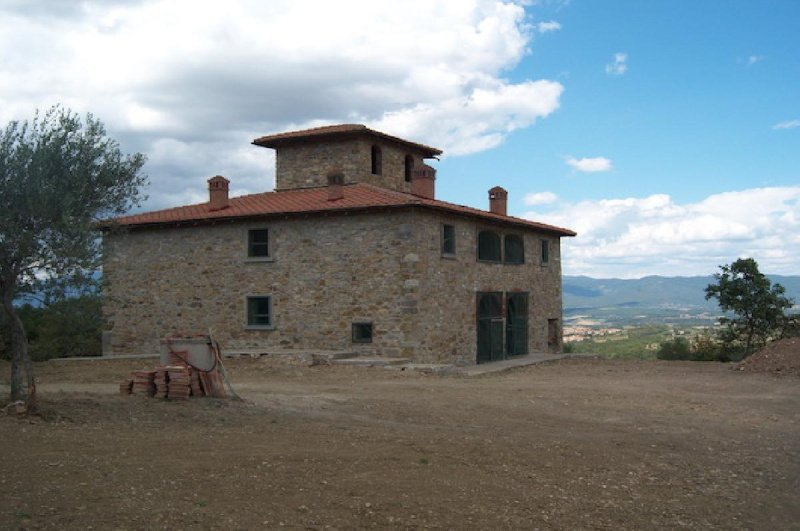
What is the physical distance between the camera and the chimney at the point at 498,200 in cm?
3057

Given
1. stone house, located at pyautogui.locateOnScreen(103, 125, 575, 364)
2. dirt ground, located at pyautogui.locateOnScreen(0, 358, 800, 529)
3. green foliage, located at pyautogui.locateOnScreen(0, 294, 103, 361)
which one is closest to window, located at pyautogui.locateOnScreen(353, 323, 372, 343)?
stone house, located at pyautogui.locateOnScreen(103, 125, 575, 364)

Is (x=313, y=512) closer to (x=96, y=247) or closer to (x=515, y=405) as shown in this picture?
(x=96, y=247)

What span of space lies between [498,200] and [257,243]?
9887 mm

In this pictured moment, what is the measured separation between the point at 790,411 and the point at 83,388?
15.2 meters

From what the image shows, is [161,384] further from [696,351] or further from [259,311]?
[696,351]

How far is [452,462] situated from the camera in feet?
33.4

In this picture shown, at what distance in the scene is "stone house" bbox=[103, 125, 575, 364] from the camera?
Answer: 24.0 meters

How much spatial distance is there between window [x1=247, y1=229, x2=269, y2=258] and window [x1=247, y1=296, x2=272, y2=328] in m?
1.45

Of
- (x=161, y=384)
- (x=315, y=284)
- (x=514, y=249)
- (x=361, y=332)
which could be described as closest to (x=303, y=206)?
(x=315, y=284)

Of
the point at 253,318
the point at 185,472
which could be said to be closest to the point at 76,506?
the point at 185,472

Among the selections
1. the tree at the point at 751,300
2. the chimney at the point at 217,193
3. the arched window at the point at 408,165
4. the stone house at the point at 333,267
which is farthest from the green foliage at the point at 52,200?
the tree at the point at 751,300

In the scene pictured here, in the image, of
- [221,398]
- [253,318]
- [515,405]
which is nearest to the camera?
[221,398]

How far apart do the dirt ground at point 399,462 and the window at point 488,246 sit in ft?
36.1

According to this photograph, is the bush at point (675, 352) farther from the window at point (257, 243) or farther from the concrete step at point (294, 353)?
the window at point (257, 243)
